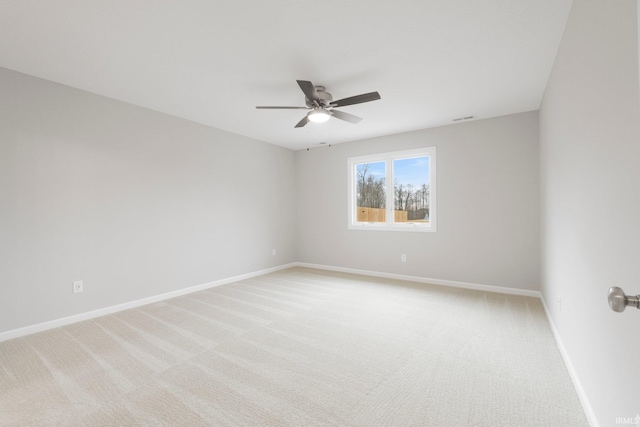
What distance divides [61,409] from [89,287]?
5.92ft

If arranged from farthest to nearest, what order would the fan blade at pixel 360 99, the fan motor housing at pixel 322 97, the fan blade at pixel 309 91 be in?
the fan motor housing at pixel 322 97
the fan blade at pixel 360 99
the fan blade at pixel 309 91

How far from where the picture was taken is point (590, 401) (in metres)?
1.55

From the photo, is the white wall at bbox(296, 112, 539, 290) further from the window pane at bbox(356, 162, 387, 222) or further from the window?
the window pane at bbox(356, 162, 387, 222)

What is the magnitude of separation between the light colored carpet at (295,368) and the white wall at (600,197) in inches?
16.7

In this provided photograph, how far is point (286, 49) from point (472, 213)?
349 centimetres

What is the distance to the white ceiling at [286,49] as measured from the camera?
187 centimetres

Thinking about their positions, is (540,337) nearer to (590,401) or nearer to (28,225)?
(590,401)

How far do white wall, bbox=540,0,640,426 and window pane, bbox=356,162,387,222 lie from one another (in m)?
2.93

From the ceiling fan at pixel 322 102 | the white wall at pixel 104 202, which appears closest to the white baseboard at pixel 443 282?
the white wall at pixel 104 202

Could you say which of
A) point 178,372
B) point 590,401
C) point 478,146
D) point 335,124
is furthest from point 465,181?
point 178,372

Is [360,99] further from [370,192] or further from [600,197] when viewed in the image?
[370,192]

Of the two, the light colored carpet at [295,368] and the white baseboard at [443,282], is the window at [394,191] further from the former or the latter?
the light colored carpet at [295,368]

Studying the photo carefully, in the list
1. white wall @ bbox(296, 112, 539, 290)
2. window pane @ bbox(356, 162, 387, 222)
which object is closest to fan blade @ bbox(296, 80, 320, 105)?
white wall @ bbox(296, 112, 539, 290)

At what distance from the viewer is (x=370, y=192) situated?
17.3ft
